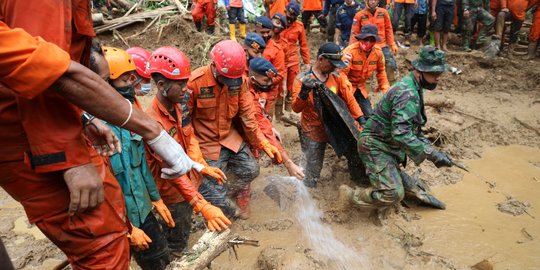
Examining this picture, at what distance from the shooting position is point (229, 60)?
142 inches

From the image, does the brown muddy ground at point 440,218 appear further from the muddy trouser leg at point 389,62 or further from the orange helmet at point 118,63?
the orange helmet at point 118,63

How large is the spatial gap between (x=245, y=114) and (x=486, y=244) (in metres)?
2.74

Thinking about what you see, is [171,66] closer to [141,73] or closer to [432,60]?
[141,73]

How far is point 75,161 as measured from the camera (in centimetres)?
152

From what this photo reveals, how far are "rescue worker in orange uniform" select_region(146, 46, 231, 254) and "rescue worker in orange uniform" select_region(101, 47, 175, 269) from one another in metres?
0.19

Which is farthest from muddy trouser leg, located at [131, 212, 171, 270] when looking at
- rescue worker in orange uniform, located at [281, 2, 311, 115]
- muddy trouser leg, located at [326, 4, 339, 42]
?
muddy trouser leg, located at [326, 4, 339, 42]

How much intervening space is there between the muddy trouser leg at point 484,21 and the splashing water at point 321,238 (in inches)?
268

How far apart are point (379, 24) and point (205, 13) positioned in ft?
13.4

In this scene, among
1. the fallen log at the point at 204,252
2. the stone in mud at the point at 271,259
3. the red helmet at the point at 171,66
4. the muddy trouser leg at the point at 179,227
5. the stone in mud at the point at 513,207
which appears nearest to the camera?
A: the fallen log at the point at 204,252

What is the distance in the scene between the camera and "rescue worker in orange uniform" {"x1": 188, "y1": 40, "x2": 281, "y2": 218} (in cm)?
371

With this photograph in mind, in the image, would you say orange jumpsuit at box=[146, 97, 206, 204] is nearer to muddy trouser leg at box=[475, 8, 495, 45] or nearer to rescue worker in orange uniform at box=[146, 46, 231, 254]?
rescue worker in orange uniform at box=[146, 46, 231, 254]

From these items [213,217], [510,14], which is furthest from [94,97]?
[510,14]

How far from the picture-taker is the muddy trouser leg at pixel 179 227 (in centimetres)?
339

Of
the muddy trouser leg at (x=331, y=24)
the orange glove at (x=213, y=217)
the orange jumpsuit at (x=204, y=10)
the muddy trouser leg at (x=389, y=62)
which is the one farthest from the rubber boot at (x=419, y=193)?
the orange jumpsuit at (x=204, y=10)
